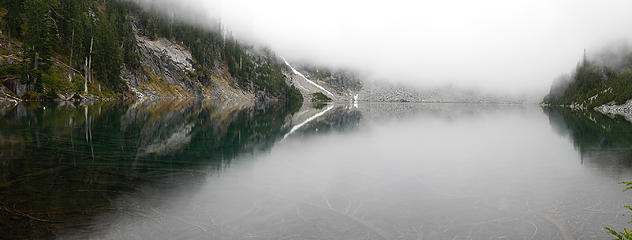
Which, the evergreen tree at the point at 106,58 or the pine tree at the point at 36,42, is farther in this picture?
the evergreen tree at the point at 106,58

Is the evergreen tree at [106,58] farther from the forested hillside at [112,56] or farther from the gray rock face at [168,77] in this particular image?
the gray rock face at [168,77]

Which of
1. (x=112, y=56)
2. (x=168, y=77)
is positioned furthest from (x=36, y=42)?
(x=168, y=77)

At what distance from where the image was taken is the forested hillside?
201ft

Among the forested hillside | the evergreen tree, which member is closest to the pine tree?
the forested hillside

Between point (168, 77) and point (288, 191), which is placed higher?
point (168, 77)

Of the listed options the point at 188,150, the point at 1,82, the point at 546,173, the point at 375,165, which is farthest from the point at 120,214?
the point at 1,82

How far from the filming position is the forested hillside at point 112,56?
61.3 metres

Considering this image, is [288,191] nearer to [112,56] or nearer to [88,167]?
[88,167]

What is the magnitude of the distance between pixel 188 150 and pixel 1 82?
53.7m

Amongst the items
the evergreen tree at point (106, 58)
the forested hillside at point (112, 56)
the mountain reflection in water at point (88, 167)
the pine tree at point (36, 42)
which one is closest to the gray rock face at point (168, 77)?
the forested hillside at point (112, 56)

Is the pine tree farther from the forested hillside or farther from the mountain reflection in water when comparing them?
the mountain reflection in water

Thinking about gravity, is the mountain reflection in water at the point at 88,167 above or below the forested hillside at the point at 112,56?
below

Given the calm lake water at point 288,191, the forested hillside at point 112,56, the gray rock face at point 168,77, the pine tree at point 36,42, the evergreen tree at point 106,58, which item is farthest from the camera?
the gray rock face at point 168,77

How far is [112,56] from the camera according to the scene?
85.2m
